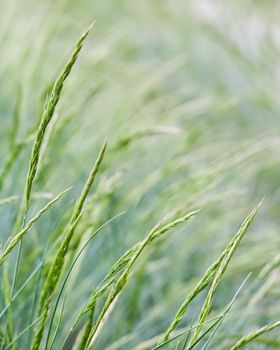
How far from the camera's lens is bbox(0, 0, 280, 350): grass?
0.57 metres

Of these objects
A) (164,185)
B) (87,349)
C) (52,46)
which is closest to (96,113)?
(164,185)

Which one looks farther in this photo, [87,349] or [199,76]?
[199,76]

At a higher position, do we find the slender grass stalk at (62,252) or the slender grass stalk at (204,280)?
the slender grass stalk at (62,252)

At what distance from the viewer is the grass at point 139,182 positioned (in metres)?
0.57

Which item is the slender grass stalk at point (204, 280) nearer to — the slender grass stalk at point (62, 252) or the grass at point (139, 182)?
the grass at point (139, 182)

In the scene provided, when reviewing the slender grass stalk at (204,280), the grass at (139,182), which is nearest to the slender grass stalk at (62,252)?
the grass at (139,182)

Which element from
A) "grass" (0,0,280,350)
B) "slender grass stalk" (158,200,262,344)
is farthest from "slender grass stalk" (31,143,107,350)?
"slender grass stalk" (158,200,262,344)

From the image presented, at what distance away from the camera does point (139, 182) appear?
3.98 ft

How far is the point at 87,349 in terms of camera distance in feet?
1.74

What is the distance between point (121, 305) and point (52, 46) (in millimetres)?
878

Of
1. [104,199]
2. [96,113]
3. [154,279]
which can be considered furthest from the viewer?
[96,113]

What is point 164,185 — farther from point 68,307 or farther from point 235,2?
point 235,2

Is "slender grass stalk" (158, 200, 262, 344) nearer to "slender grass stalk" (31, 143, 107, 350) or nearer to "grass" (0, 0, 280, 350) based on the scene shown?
"grass" (0, 0, 280, 350)

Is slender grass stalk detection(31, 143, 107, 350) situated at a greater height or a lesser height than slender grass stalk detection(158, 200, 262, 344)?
greater
